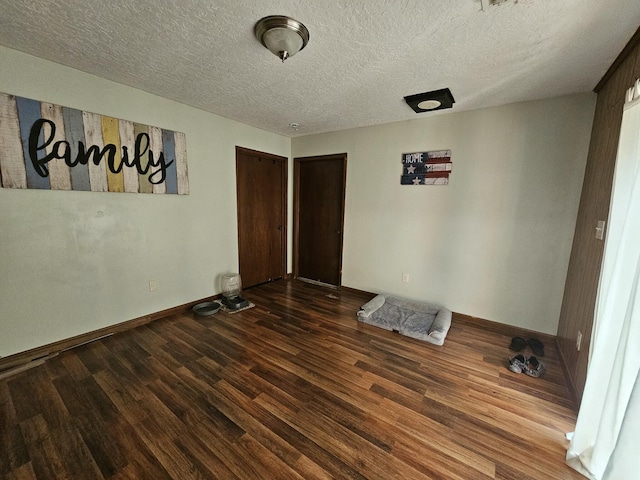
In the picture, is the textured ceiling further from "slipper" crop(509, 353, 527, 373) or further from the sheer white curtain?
"slipper" crop(509, 353, 527, 373)

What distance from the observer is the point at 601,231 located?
164cm

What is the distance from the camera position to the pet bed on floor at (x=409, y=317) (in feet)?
8.05

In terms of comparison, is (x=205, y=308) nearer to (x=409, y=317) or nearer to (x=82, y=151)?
(x=82, y=151)

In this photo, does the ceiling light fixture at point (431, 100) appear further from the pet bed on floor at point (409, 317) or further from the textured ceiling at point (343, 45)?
the pet bed on floor at point (409, 317)

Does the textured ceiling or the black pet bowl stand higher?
the textured ceiling

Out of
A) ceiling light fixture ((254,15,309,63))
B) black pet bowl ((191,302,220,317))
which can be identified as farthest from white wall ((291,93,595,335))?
black pet bowl ((191,302,220,317))

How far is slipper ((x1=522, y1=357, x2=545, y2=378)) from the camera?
1963 millimetres

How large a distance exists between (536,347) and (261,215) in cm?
362

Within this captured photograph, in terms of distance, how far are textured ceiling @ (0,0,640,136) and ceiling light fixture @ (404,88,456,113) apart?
105 mm

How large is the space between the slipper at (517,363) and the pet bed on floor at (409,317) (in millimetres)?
534

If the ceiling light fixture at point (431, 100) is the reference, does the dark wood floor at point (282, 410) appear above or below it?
below

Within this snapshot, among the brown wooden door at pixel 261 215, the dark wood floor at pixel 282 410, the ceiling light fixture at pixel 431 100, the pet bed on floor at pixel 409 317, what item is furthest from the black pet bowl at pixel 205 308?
the ceiling light fixture at pixel 431 100

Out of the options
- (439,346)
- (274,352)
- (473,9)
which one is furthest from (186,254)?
(473,9)

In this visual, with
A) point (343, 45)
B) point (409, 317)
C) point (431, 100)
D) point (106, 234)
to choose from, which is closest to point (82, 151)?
point (106, 234)
